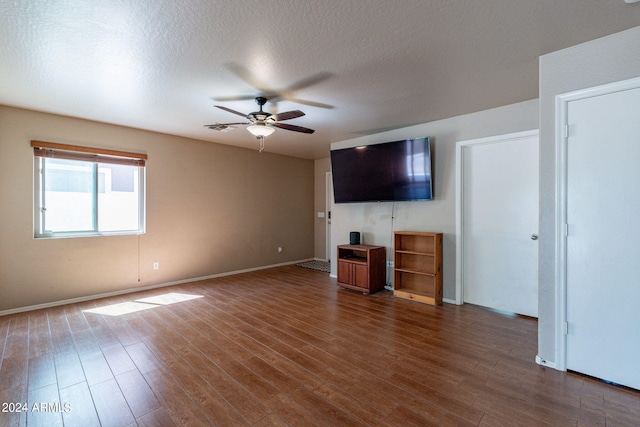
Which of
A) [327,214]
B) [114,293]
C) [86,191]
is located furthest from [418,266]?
[86,191]

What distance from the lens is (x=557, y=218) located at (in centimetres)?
224

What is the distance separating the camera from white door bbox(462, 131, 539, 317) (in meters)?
3.25

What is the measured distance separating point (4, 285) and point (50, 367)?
2.04 metres

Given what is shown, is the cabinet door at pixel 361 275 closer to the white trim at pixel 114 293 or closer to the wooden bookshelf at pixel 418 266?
the wooden bookshelf at pixel 418 266

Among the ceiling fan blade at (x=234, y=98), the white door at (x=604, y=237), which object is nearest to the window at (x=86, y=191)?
the ceiling fan blade at (x=234, y=98)

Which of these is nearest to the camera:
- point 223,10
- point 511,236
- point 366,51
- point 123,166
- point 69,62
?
point 223,10

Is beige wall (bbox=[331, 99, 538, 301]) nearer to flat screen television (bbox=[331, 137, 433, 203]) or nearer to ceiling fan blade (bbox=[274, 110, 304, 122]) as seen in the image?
flat screen television (bbox=[331, 137, 433, 203])

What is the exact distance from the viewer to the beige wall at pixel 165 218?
137 inches

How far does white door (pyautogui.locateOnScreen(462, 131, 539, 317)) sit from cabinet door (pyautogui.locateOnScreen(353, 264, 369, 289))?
4.33 ft

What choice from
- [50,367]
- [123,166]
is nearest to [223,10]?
[50,367]

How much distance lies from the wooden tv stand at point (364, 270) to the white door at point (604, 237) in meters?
2.37

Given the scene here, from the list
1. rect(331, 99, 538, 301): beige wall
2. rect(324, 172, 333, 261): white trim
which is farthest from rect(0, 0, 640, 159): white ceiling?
rect(324, 172, 333, 261): white trim

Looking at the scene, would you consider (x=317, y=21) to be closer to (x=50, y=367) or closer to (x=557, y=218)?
(x=557, y=218)

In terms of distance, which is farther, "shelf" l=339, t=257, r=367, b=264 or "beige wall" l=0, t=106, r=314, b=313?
"shelf" l=339, t=257, r=367, b=264
